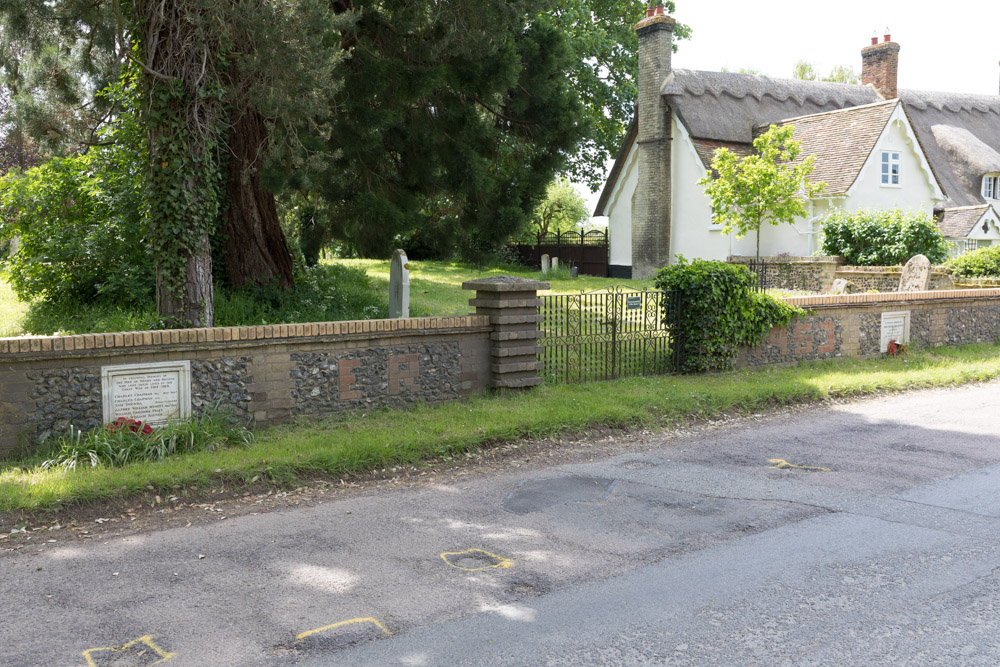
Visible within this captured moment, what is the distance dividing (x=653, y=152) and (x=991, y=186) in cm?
1469

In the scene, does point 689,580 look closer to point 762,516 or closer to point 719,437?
point 762,516

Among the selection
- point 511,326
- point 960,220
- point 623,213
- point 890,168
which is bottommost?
point 511,326

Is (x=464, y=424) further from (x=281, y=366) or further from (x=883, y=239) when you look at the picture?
(x=883, y=239)

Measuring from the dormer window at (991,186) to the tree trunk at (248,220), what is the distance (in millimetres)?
30362

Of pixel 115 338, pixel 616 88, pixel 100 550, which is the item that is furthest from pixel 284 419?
pixel 616 88

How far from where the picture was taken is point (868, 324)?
14727mm

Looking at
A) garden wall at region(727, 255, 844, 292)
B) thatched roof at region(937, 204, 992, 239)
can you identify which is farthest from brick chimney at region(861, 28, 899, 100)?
garden wall at region(727, 255, 844, 292)

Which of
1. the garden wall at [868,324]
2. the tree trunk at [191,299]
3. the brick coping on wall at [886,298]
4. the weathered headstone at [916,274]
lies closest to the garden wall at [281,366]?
the tree trunk at [191,299]

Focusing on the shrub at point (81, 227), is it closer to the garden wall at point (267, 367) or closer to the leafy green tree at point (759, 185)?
the garden wall at point (267, 367)

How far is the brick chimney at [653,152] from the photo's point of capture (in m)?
29.9

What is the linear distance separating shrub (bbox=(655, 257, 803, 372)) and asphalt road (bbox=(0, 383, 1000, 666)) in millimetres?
4751

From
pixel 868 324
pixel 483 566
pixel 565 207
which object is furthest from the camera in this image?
pixel 565 207

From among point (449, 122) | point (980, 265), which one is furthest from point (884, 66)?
point (449, 122)

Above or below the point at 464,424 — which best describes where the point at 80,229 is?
above
